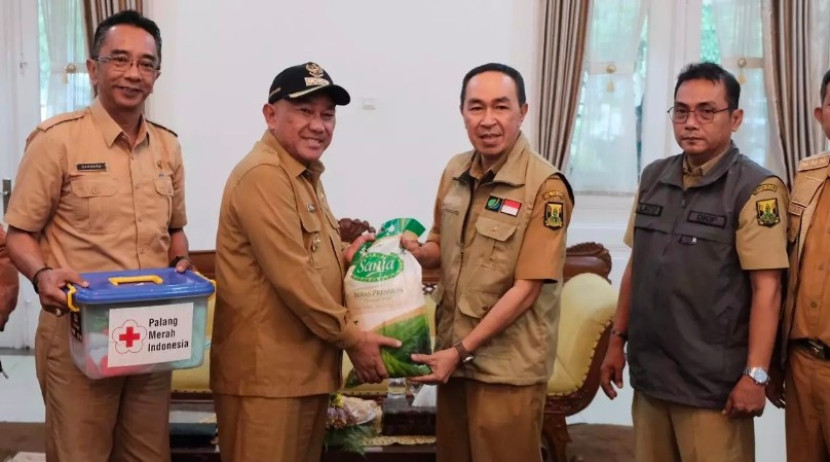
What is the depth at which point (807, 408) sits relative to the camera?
1746 mm

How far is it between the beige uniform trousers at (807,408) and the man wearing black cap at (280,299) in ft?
3.20

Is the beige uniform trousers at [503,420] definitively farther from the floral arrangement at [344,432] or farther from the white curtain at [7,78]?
the white curtain at [7,78]

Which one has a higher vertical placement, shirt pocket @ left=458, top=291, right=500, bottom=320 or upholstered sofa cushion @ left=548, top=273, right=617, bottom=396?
shirt pocket @ left=458, top=291, right=500, bottom=320

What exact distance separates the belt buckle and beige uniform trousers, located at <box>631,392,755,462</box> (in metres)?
0.22

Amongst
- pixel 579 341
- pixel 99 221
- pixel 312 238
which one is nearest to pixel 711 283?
pixel 312 238

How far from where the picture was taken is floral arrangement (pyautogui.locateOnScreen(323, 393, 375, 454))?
2332mm

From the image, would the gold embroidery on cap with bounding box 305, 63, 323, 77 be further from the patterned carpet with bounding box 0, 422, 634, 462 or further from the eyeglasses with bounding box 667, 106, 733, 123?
the patterned carpet with bounding box 0, 422, 634, 462

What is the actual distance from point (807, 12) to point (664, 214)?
3101 mm

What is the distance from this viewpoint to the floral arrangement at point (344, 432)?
7.65 feet

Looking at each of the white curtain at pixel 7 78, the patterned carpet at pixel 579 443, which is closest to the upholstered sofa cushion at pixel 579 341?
the patterned carpet at pixel 579 443

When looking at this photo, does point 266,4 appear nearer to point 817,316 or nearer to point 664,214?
point 664,214

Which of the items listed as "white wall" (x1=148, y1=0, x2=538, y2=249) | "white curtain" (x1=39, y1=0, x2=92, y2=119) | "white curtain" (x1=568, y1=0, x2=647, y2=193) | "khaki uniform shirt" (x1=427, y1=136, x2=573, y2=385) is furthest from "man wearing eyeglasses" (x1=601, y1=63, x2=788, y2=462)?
"white curtain" (x1=39, y1=0, x2=92, y2=119)

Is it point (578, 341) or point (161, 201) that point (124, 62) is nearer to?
point (161, 201)

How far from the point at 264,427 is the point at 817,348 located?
1.30 metres
